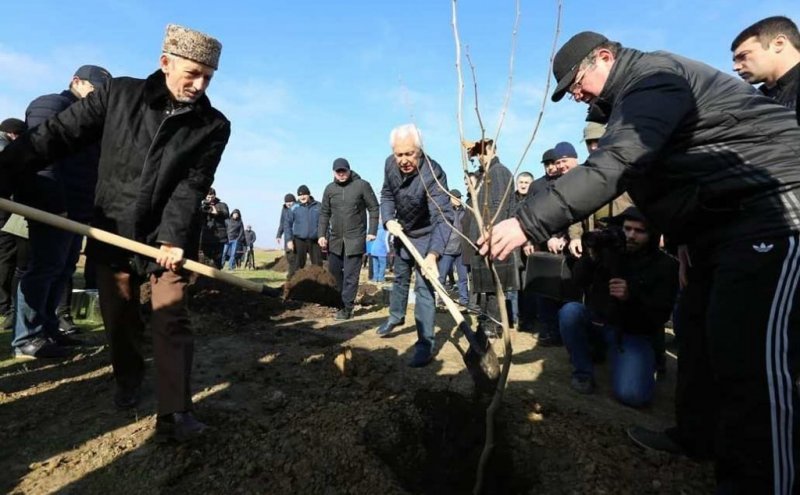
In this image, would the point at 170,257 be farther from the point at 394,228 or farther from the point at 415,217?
the point at 415,217

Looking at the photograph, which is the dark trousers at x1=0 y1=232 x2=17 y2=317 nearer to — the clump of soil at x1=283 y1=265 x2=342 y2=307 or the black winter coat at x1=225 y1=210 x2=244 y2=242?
the clump of soil at x1=283 y1=265 x2=342 y2=307

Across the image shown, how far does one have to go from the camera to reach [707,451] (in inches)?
101

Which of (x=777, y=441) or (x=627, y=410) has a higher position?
(x=777, y=441)

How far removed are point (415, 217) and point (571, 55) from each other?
2494 mm

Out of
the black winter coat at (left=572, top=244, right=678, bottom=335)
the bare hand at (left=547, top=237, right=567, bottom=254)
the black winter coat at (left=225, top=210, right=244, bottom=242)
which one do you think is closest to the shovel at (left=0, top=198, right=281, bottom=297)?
the black winter coat at (left=572, top=244, right=678, bottom=335)

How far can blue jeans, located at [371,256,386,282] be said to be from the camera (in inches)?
550

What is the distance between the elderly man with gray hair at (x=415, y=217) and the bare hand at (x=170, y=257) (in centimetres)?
173

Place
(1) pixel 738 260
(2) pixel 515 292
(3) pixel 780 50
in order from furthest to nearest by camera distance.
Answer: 1. (2) pixel 515 292
2. (3) pixel 780 50
3. (1) pixel 738 260

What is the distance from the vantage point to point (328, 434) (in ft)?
8.93

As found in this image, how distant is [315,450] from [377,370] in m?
1.23

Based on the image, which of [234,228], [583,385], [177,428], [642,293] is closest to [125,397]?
[177,428]

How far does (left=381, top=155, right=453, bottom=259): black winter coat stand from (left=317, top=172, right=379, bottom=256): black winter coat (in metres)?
1.89

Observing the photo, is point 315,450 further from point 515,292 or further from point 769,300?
point 515,292

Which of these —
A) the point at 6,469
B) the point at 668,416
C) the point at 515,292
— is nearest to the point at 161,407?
the point at 6,469
